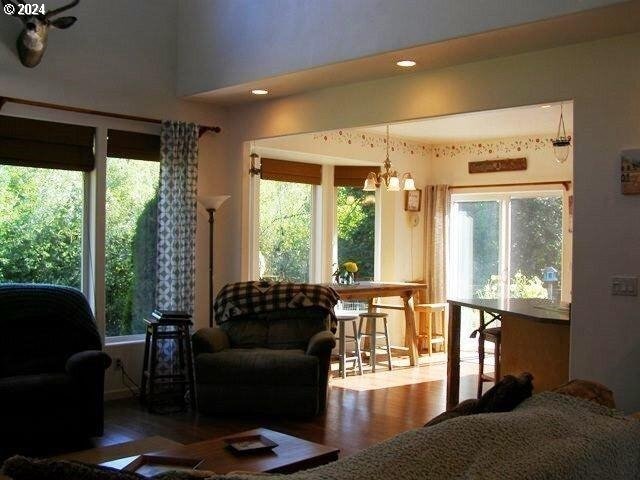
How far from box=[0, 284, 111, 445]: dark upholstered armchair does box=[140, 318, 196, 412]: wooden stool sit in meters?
0.66

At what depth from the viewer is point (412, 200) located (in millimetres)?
8594

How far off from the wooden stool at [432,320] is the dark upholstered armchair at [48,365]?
13.4ft

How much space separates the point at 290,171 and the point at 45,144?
2870mm

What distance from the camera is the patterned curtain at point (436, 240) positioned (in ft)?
28.0

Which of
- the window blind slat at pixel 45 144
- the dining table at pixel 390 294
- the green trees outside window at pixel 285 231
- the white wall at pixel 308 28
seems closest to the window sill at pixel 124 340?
the window blind slat at pixel 45 144

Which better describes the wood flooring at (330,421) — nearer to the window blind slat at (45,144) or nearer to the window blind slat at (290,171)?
the window blind slat at (45,144)

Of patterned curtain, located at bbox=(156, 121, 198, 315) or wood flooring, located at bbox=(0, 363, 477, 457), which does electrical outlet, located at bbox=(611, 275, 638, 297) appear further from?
patterned curtain, located at bbox=(156, 121, 198, 315)

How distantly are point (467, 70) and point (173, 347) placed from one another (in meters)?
3.16

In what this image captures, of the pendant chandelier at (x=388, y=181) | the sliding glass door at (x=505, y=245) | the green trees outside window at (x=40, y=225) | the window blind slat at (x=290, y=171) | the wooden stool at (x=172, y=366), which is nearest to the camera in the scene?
the green trees outside window at (x=40, y=225)

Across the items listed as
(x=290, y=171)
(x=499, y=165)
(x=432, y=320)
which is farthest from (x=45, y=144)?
(x=499, y=165)

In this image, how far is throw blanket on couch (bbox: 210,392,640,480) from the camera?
139cm

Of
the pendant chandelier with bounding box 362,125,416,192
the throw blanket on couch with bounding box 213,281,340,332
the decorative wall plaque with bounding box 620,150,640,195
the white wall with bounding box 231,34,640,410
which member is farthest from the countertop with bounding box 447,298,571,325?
the pendant chandelier with bounding box 362,125,416,192

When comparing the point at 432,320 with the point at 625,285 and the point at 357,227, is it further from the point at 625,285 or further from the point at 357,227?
the point at 625,285

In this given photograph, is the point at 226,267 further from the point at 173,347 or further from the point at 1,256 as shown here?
the point at 1,256
